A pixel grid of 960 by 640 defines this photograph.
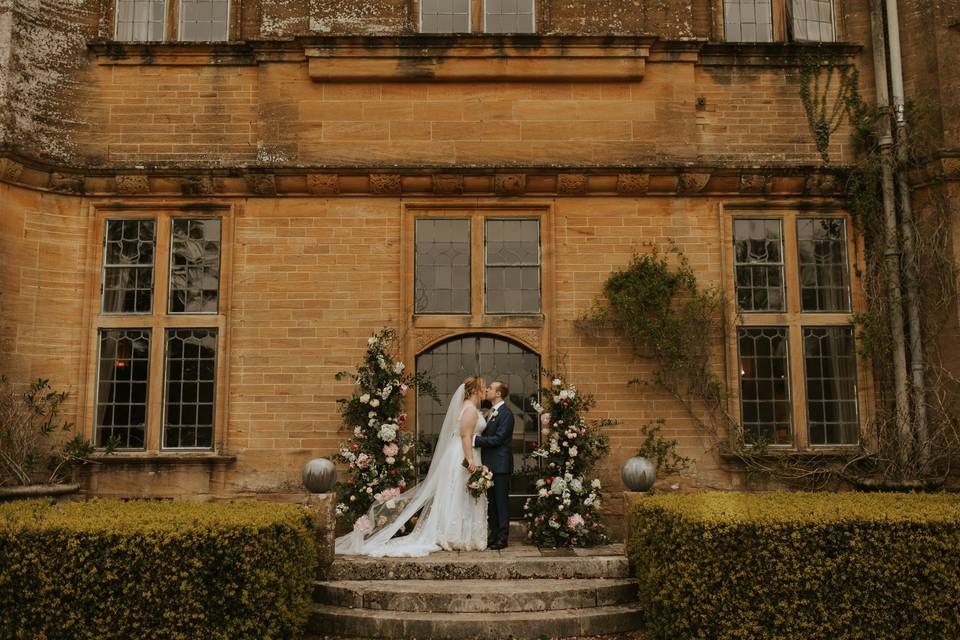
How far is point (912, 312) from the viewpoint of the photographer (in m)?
10.2

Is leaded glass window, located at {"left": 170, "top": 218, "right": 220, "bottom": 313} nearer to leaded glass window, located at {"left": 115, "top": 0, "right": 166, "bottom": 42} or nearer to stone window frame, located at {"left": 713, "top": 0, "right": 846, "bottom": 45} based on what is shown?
leaded glass window, located at {"left": 115, "top": 0, "right": 166, "bottom": 42}

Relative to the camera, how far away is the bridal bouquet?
9180 mm

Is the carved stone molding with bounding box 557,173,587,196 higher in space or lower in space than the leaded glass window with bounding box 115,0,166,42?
lower

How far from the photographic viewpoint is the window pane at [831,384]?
34.5 feet

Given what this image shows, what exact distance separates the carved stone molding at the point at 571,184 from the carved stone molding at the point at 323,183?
9.42 ft

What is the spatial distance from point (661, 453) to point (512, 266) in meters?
3.04

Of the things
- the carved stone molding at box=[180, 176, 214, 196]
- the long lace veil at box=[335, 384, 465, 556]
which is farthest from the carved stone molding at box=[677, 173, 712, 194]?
the carved stone molding at box=[180, 176, 214, 196]

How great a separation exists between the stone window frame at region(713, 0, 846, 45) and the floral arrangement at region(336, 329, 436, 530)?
20.1ft

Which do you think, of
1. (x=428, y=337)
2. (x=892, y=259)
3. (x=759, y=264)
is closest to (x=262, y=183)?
(x=428, y=337)

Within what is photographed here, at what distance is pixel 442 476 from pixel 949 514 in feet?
16.7

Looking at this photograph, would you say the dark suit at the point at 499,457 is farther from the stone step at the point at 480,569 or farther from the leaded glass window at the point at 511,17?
the leaded glass window at the point at 511,17

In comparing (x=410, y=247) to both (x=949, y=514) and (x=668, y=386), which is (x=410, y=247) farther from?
(x=949, y=514)

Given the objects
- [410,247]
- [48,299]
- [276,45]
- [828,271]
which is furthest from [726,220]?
[48,299]

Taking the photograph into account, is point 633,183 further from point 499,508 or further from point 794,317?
point 499,508
